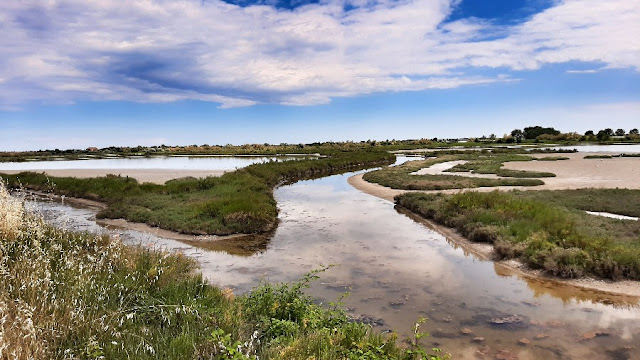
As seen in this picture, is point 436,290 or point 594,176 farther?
point 594,176

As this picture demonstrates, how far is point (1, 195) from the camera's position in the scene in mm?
10469

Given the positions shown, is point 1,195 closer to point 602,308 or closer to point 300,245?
point 300,245

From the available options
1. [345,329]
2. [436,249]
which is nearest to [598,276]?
[436,249]

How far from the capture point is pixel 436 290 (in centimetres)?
1175

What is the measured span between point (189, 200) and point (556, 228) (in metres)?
20.2

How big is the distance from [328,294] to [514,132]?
150 m

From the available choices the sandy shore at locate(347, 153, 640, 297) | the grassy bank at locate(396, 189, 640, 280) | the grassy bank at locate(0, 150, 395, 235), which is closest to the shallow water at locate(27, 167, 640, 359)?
the sandy shore at locate(347, 153, 640, 297)

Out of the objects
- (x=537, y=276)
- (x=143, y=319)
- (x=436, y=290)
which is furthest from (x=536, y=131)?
(x=143, y=319)

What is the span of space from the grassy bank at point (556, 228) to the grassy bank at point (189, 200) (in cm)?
974

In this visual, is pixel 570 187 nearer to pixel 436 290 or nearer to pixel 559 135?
pixel 436 290

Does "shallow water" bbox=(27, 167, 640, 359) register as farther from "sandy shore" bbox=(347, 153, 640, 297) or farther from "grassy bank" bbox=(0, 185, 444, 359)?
"grassy bank" bbox=(0, 185, 444, 359)

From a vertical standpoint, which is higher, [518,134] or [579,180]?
[518,134]

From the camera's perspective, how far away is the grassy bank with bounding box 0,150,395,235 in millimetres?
20031

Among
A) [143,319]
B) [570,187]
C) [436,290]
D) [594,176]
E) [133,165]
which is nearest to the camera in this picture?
[143,319]
